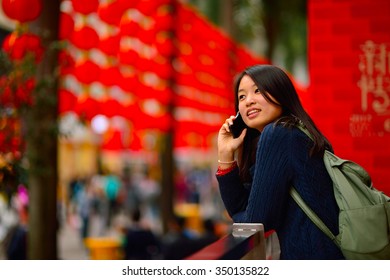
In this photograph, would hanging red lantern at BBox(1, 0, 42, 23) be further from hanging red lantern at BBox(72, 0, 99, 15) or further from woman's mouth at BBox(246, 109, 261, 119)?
woman's mouth at BBox(246, 109, 261, 119)

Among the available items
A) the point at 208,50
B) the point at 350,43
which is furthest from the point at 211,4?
the point at 350,43

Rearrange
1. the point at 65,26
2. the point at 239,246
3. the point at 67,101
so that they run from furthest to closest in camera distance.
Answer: the point at 67,101 → the point at 65,26 → the point at 239,246

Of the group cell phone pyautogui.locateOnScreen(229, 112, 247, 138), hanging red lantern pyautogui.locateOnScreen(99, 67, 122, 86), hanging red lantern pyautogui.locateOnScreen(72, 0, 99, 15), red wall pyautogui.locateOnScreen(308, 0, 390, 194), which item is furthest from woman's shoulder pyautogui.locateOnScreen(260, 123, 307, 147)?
hanging red lantern pyautogui.locateOnScreen(99, 67, 122, 86)

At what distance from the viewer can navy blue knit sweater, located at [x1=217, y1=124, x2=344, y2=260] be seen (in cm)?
262

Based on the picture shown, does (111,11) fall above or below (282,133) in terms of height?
above

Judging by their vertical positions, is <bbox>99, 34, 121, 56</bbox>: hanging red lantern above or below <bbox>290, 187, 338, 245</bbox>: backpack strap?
above

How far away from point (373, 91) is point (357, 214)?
330 cm

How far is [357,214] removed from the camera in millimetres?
2557

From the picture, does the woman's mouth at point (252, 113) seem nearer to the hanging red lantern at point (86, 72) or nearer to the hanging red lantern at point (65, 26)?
the hanging red lantern at point (65, 26)

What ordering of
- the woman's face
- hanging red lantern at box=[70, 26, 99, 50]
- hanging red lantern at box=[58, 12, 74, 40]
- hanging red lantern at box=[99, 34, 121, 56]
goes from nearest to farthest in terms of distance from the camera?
the woman's face
hanging red lantern at box=[58, 12, 74, 40]
hanging red lantern at box=[70, 26, 99, 50]
hanging red lantern at box=[99, 34, 121, 56]

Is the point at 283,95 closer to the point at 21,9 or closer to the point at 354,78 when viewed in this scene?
the point at 354,78

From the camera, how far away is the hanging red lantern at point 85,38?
24.2 ft

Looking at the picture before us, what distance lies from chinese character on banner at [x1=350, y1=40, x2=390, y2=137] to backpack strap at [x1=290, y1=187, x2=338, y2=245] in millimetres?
3155

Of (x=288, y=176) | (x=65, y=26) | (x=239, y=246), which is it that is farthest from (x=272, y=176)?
(x=65, y=26)
